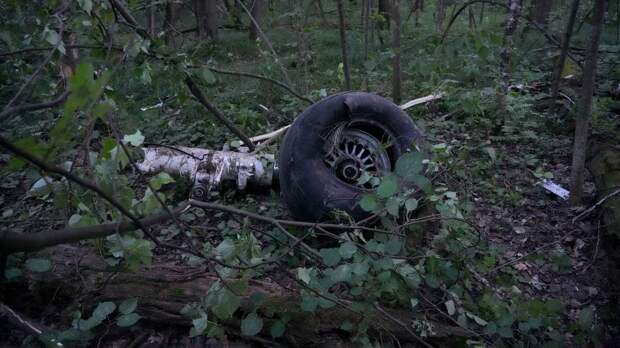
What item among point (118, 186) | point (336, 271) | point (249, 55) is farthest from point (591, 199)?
point (249, 55)

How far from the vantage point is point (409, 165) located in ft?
5.90

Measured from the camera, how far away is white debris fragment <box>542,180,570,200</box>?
3795mm

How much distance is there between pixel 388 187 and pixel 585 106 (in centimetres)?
262

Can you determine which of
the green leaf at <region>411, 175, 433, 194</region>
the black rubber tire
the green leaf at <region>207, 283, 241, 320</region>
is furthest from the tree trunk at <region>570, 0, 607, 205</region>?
the green leaf at <region>207, 283, 241, 320</region>

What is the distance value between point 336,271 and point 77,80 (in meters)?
1.25

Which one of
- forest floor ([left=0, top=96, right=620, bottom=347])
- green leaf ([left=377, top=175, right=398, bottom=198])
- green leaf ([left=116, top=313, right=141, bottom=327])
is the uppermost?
green leaf ([left=377, top=175, right=398, bottom=198])

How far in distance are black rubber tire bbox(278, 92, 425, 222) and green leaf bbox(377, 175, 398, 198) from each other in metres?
1.26

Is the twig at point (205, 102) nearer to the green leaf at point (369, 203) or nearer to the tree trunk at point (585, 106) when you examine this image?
the green leaf at point (369, 203)

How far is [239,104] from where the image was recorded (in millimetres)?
6094

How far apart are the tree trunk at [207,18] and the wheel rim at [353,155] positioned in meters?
8.09

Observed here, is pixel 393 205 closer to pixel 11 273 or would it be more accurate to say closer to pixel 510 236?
pixel 11 273

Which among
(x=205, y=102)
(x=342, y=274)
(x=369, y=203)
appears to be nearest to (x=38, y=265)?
(x=342, y=274)

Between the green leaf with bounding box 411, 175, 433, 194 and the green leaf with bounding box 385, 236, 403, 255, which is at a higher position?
the green leaf with bounding box 411, 175, 433, 194

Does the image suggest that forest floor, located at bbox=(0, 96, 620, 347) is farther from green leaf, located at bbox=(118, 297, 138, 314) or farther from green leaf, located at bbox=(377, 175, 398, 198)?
green leaf, located at bbox=(377, 175, 398, 198)
